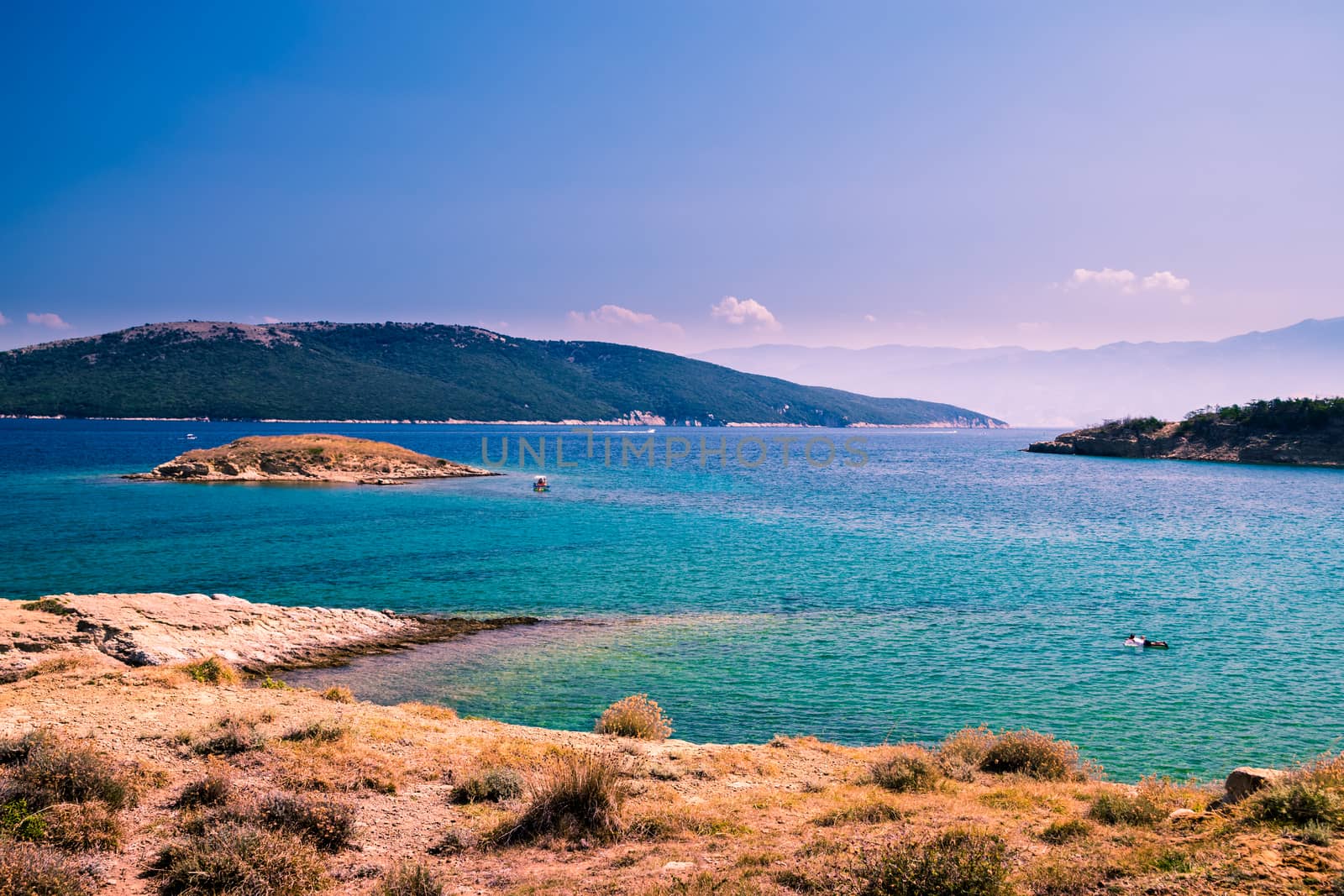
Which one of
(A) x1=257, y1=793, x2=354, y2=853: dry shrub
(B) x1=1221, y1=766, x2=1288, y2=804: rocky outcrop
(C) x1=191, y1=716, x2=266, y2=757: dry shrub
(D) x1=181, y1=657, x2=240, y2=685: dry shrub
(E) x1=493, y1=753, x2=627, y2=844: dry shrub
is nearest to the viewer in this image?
(A) x1=257, y1=793, x2=354, y2=853: dry shrub

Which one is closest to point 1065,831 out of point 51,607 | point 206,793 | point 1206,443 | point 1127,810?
point 1127,810

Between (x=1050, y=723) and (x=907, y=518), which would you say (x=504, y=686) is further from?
(x=907, y=518)

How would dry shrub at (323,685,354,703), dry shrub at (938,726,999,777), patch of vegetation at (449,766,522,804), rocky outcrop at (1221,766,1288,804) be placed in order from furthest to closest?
1. dry shrub at (323,685,354,703)
2. dry shrub at (938,726,999,777)
3. patch of vegetation at (449,766,522,804)
4. rocky outcrop at (1221,766,1288,804)

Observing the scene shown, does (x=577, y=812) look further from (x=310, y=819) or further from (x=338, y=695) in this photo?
(x=338, y=695)

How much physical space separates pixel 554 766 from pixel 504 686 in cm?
845

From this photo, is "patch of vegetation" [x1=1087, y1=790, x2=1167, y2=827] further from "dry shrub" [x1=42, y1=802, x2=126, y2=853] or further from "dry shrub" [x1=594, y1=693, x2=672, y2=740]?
"dry shrub" [x1=42, y1=802, x2=126, y2=853]

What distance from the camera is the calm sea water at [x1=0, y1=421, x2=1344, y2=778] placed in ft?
57.1

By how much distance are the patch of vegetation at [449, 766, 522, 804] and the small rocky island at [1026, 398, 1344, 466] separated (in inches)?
5429

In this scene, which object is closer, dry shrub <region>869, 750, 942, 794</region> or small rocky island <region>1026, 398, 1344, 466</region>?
dry shrub <region>869, 750, 942, 794</region>

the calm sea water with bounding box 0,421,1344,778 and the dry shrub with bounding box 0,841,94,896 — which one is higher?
the dry shrub with bounding box 0,841,94,896

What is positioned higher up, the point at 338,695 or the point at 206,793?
the point at 206,793

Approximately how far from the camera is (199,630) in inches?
821

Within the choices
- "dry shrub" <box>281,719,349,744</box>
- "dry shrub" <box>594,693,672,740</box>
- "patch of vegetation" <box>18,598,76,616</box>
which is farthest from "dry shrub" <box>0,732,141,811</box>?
"patch of vegetation" <box>18,598,76,616</box>

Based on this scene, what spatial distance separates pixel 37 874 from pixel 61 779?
2575 millimetres
